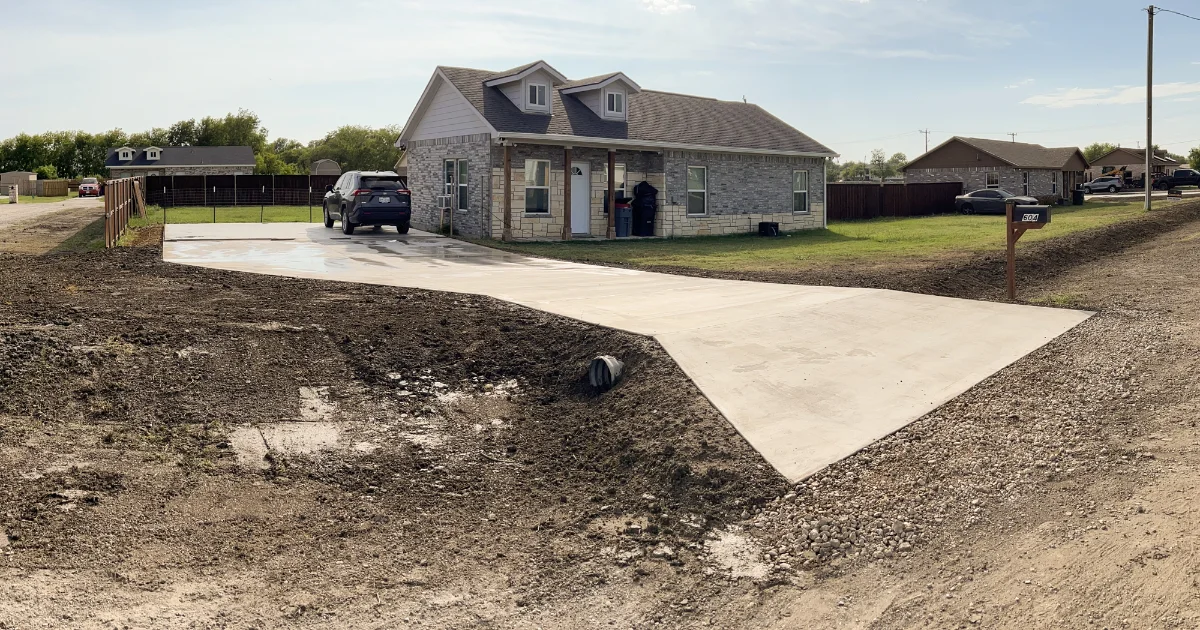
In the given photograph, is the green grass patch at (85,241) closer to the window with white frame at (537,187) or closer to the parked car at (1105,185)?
the window with white frame at (537,187)

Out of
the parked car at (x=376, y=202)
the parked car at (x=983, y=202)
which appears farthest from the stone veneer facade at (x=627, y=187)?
the parked car at (x=983, y=202)

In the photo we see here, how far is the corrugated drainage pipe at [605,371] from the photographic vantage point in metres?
8.84

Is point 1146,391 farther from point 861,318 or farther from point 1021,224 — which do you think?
point 1021,224

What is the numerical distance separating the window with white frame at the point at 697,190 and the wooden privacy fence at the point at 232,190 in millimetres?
25515

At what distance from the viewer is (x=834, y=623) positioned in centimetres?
498

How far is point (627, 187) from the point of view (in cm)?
2848

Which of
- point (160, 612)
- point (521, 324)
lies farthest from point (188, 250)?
point (160, 612)

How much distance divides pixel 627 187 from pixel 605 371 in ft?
65.8

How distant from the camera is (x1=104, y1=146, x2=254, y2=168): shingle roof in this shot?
79.1 m

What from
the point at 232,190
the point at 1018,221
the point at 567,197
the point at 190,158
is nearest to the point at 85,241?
the point at 567,197

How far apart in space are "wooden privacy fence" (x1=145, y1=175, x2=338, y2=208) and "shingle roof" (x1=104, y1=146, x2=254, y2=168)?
1114 inches

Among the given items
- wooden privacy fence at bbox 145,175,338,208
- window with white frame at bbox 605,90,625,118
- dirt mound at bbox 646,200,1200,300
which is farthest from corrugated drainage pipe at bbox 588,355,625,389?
wooden privacy fence at bbox 145,175,338,208

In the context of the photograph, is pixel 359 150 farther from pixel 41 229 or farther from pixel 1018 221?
pixel 1018 221

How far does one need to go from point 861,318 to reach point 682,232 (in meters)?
18.4
